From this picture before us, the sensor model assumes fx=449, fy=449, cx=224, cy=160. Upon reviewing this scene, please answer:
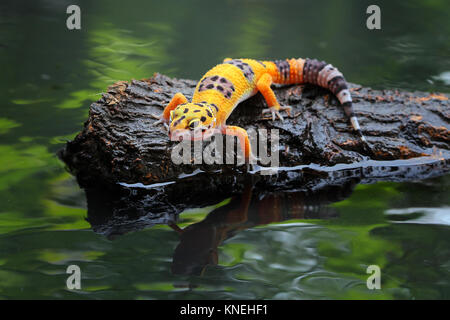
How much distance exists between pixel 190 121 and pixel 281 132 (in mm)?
1461

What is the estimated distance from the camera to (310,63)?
657cm

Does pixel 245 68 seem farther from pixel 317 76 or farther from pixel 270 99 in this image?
pixel 317 76

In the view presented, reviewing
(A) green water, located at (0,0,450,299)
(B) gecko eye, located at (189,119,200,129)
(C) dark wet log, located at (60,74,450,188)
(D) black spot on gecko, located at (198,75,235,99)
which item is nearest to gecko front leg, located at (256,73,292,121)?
(C) dark wet log, located at (60,74,450,188)

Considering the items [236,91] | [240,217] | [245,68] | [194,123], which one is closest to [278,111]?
[236,91]

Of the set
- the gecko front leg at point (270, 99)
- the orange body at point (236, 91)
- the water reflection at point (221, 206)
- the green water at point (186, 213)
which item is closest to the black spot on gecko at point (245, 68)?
the orange body at point (236, 91)

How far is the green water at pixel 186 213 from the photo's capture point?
4.34m

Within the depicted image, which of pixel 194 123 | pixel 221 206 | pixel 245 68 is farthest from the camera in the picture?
pixel 245 68

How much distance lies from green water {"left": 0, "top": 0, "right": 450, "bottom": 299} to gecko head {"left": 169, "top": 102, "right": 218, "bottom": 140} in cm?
104

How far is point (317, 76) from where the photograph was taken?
21.5ft

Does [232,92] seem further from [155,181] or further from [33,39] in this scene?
[33,39]

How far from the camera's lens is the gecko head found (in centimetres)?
516

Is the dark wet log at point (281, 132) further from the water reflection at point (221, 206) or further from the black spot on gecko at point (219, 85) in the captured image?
the black spot on gecko at point (219, 85)

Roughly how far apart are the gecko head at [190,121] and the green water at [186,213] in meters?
1.04

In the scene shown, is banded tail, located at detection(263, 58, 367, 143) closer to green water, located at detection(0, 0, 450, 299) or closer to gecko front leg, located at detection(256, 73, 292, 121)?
gecko front leg, located at detection(256, 73, 292, 121)
